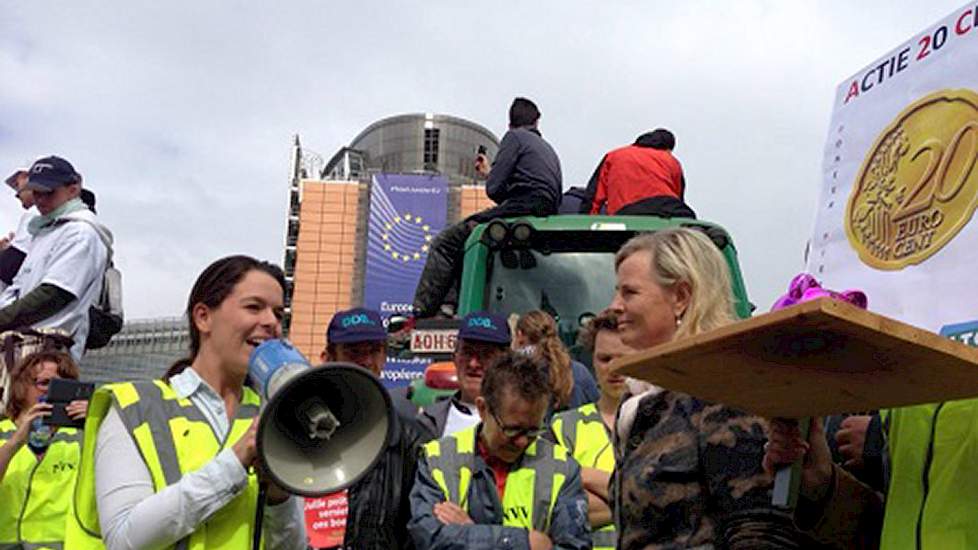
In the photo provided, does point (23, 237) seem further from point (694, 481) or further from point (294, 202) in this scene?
point (294, 202)

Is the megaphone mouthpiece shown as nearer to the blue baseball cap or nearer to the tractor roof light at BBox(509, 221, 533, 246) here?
the blue baseball cap

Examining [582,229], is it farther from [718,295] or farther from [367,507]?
[718,295]

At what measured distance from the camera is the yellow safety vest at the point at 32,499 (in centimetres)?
448

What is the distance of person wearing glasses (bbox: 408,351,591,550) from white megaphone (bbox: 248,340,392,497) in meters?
0.90

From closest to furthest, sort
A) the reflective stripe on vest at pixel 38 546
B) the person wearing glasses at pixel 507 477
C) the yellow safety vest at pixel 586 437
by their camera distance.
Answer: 1. the person wearing glasses at pixel 507 477
2. the yellow safety vest at pixel 586 437
3. the reflective stripe on vest at pixel 38 546

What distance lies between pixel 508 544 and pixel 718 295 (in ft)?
4.15

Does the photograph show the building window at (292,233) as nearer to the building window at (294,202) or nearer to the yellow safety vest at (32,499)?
the building window at (294,202)

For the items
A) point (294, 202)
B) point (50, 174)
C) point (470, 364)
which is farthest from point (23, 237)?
point (294, 202)

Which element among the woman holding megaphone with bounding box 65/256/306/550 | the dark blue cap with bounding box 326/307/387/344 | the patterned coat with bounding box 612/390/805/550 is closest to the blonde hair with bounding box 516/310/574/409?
the dark blue cap with bounding box 326/307/387/344

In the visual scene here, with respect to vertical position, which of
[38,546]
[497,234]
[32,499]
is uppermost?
[497,234]

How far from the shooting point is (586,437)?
381 centimetres

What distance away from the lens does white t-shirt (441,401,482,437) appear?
4.20 m

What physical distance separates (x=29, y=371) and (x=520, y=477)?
98.9 inches

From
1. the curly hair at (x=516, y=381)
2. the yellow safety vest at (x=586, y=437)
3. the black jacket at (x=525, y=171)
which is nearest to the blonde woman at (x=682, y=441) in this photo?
the curly hair at (x=516, y=381)
